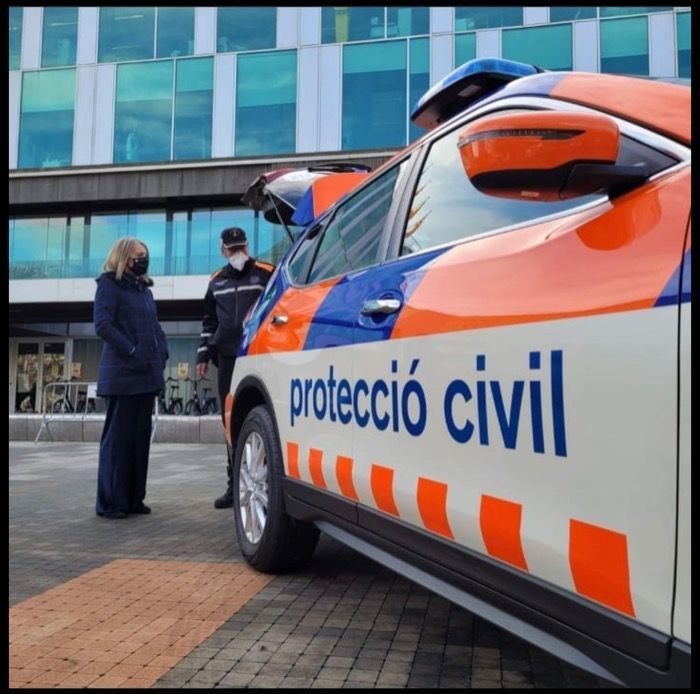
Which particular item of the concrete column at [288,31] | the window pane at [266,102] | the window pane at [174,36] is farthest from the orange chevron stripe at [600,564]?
the window pane at [174,36]

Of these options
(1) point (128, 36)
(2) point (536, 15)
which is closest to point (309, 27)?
(1) point (128, 36)

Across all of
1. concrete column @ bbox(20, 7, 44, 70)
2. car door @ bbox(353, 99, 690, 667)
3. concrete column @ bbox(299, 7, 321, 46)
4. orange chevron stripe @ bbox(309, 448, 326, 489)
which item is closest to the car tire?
orange chevron stripe @ bbox(309, 448, 326, 489)

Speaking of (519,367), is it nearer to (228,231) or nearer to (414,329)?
(414,329)

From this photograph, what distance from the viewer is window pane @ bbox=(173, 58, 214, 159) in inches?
813

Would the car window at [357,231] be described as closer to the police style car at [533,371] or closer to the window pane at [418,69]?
the police style car at [533,371]

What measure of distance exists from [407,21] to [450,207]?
1955 centimetres

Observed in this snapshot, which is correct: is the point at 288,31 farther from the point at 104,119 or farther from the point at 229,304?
the point at 229,304

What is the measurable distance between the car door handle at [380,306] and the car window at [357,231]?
9.2 inches

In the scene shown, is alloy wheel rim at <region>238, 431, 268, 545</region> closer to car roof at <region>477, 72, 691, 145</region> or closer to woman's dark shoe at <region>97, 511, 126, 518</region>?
woman's dark shoe at <region>97, 511, 126, 518</region>

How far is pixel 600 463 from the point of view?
54.2 inches

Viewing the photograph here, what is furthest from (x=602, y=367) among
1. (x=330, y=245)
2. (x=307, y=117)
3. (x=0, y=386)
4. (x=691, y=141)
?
(x=307, y=117)

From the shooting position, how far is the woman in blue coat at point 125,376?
4809 mm

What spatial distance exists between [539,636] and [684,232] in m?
0.94

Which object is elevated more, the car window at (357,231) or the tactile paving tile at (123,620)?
the car window at (357,231)
